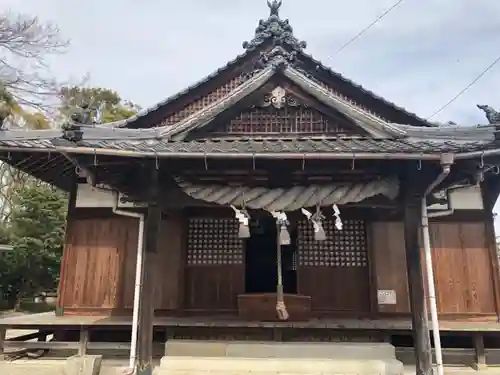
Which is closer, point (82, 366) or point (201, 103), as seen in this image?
point (82, 366)

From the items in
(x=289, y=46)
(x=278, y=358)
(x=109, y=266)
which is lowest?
(x=278, y=358)

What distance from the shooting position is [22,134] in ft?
25.6

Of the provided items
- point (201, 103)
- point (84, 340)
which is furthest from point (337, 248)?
point (84, 340)

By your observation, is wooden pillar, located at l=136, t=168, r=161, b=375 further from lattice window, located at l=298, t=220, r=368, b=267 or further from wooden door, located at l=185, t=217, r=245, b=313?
lattice window, located at l=298, t=220, r=368, b=267

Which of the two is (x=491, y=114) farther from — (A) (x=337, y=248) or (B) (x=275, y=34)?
(B) (x=275, y=34)

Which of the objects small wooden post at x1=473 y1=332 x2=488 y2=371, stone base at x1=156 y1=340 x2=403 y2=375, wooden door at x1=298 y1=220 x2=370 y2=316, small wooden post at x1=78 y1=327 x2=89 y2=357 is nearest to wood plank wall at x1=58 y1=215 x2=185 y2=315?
small wooden post at x1=78 y1=327 x2=89 y2=357

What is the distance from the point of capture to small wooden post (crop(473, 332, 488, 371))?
7.26 metres

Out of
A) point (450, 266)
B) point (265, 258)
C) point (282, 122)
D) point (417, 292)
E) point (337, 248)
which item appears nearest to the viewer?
point (417, 292)

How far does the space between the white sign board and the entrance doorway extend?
1941 mm

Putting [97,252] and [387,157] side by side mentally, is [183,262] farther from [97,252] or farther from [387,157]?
[387,157]

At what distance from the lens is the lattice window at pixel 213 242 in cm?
875

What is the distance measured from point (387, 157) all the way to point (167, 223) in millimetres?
4864

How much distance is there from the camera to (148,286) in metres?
6.20

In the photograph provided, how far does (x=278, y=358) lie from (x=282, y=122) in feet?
13.7
